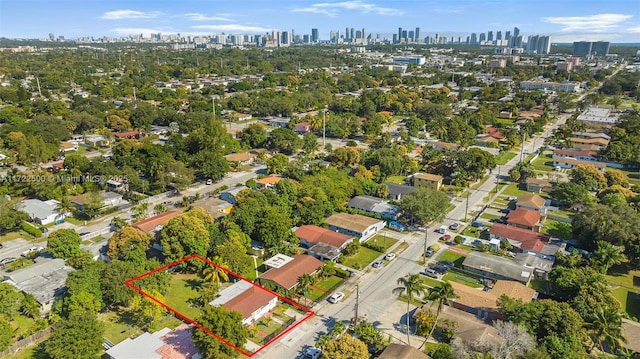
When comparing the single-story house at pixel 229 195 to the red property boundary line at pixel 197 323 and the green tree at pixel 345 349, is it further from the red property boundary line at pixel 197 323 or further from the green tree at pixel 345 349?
the green tree at pixel 345 349

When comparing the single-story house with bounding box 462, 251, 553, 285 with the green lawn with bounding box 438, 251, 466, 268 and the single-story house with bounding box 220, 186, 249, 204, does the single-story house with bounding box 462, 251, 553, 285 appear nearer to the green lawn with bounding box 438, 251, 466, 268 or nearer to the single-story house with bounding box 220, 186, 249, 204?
the green lawn with bounding box 438, 251, 466, 268

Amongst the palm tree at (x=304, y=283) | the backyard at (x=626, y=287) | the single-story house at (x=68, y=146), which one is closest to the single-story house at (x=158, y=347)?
the palm tree at (x=304, y=283)

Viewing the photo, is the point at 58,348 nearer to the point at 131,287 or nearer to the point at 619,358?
the point at 131,287

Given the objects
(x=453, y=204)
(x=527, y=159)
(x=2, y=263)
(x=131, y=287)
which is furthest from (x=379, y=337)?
(x=527, y=159)

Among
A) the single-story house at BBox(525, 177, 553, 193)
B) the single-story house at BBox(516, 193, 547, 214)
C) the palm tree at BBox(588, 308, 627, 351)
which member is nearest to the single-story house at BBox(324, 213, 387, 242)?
the single-story house at BBox(516, 193, 547, 214)

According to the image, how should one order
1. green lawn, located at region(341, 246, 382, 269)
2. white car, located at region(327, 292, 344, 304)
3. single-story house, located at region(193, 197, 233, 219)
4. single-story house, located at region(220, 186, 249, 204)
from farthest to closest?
single-story house, located at region(220, 186, 249, 204) < single-story house, located at region(193, 197, 233, 219) < green lawn, located at region(341, 246, 382, 269) < white car, located at region(327, 292, 344, 304)

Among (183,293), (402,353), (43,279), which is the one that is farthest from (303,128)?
(402,353)
